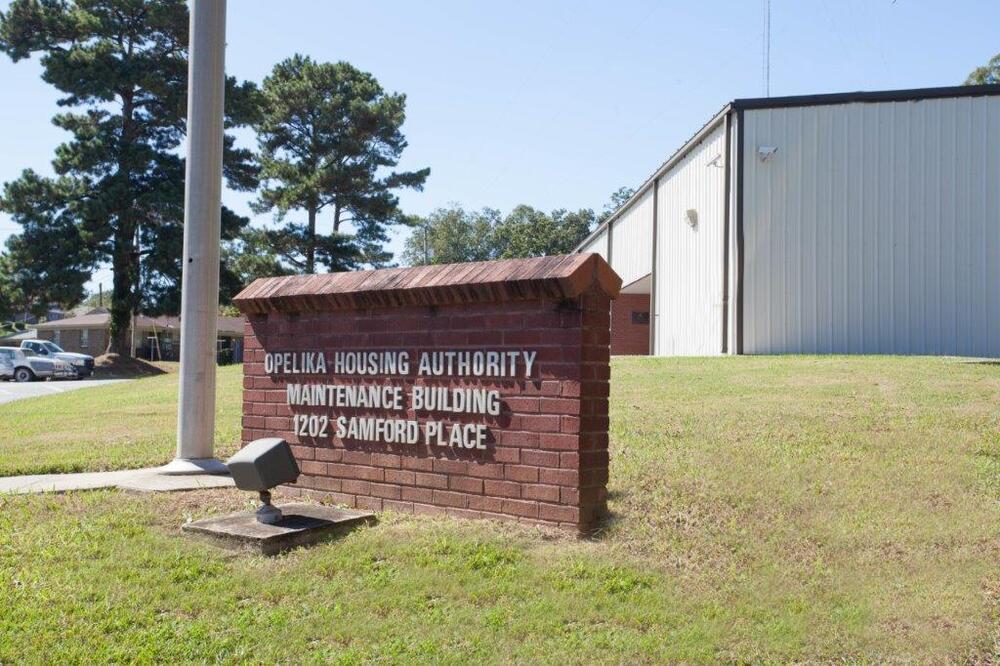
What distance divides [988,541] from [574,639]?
2.73 meters

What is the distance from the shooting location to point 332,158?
42906mm

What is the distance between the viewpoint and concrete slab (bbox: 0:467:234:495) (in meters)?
7.00

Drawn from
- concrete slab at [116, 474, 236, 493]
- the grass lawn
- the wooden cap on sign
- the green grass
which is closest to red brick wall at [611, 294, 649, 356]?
the green grass

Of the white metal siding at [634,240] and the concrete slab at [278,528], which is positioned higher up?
the white metal siding at [634,240]

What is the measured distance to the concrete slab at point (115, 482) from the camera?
7000 mm

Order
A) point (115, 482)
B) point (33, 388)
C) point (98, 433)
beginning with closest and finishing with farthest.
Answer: point (115, 482) → point (98, 433) → point (33, 388)

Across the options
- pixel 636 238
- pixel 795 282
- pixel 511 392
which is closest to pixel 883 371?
pixel 795 282

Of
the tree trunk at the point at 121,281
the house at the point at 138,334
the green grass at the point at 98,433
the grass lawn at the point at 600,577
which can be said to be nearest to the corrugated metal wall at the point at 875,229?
the green grass at the point at 98,433

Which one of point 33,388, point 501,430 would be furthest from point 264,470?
point 33,388

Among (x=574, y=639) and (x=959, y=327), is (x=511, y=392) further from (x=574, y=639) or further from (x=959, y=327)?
(x=959, y=327)

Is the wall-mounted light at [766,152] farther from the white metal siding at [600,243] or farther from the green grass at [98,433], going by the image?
the white metal siding at [600,243]

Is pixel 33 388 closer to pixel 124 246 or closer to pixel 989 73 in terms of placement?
pixel 124 246

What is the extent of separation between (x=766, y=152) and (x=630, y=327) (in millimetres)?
12839

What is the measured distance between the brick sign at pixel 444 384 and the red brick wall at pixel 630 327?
86.3ft
